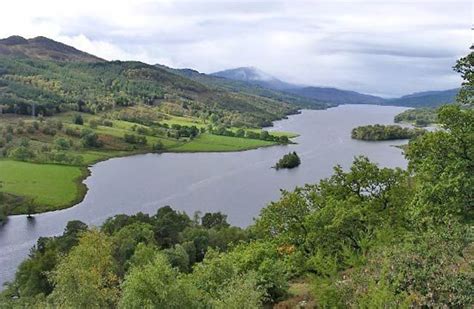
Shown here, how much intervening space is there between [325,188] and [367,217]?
5063 millimetres

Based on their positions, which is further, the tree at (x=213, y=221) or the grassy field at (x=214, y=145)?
the grassy field at (x=214, y=145)

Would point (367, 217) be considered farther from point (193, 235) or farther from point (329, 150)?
point (329, 150)

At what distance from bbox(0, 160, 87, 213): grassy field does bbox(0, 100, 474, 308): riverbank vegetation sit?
6518 centimetres

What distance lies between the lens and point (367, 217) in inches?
1320

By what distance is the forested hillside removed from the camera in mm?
21406

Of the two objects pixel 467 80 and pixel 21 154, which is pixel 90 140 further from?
pixel 467 80

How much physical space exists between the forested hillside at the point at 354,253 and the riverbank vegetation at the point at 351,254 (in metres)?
0.06

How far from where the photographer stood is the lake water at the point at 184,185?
95.3m

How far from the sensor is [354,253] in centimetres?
2997

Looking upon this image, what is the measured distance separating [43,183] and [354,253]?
103 m

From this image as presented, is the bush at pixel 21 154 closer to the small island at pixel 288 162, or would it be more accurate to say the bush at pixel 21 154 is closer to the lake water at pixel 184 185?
the lake water at pixel 184 185

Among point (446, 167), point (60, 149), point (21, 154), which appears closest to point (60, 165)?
point (21, 154)

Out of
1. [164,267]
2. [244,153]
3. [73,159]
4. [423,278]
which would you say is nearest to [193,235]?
[164,267]

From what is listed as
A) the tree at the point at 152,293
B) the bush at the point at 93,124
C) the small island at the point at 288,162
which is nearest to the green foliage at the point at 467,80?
the tree at the point at 152,293
